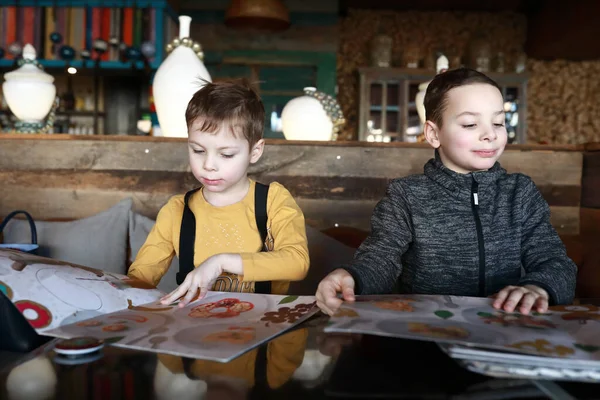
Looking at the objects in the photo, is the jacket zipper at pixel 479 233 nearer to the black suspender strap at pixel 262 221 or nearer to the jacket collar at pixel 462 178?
the jacket collar at pixel 462 178

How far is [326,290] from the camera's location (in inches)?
33.3

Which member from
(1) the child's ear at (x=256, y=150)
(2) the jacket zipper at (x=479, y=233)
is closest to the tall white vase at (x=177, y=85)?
(1) the child's ear at (x=256, y=150)

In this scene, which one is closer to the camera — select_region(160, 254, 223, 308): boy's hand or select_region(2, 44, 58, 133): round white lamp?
select_region(160, 254, 223, 308): boy's hand

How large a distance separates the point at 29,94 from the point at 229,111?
41.9 inches

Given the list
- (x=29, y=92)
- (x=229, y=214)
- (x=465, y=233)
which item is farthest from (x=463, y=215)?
(x=29, y=92)

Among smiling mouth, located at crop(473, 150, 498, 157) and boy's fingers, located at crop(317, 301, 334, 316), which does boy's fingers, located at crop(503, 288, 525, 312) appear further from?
smiling mouth, located at crop(473, 150, 498, 157)

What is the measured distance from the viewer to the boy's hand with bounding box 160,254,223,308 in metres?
0.85

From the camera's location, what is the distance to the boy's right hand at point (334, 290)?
0.80 metres

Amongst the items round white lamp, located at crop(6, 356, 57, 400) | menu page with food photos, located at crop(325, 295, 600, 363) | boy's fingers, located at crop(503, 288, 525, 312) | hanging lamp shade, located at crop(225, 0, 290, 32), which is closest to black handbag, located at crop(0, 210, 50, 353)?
round white lamp, located at crop(6, 356, 57, 400)

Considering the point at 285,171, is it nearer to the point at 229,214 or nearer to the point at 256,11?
the point at 229,214

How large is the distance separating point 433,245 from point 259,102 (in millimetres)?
508

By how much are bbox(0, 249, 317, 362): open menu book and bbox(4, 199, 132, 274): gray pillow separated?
0.84m

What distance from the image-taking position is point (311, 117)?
1856 millimetres

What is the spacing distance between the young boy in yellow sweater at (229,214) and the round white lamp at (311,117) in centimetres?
58
